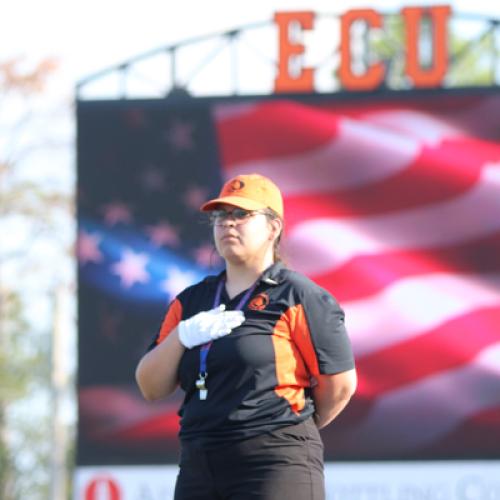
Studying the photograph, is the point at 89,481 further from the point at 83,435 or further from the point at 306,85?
the point at 306,85

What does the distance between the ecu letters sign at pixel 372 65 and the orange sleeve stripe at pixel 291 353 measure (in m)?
5.19

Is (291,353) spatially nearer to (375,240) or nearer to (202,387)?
(202,387)

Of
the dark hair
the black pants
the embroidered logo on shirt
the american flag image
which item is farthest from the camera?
the american flag image

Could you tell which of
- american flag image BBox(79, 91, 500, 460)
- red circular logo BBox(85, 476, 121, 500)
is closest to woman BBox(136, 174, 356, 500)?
american flag image BBox(79, 91, 500, 460)

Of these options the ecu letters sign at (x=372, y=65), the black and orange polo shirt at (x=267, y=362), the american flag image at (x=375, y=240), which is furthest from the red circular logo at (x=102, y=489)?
the black and orange polo shirt at (x=267, y=362)

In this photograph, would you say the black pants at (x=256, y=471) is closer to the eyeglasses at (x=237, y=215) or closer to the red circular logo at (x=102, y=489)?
the eyeglasses at (x=237, y=215)

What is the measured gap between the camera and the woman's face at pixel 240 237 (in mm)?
4145

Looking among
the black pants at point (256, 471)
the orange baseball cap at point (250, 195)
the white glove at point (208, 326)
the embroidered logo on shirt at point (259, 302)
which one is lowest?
the black pants at point (256, 471)

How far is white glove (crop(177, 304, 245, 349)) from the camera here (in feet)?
13.3

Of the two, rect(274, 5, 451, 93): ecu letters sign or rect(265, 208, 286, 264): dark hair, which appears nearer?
rect(265, 208, 286, 264): dark hair

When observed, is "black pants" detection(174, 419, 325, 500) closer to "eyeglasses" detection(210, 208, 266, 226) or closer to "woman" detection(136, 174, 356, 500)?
"woman" detection(136, 174, 356, 500)

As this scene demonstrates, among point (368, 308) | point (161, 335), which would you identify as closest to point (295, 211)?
point (368, 308)

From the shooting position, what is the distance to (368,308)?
29.8 feet

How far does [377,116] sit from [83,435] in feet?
8.97
